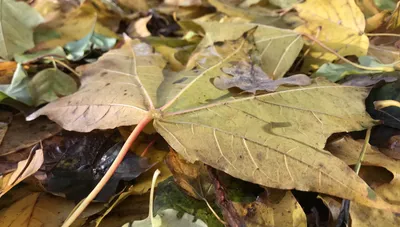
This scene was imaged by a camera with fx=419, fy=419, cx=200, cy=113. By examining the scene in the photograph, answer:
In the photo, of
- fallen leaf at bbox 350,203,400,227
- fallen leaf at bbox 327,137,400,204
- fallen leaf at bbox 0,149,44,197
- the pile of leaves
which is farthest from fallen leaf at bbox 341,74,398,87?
fallen leaf at bbox 0,149,44,197

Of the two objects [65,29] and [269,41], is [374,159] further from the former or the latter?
[65,29]

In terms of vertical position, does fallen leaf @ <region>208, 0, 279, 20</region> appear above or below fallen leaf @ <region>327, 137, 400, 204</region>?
below

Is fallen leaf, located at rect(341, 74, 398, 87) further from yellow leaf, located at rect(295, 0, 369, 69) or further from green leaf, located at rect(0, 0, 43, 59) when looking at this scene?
green leaf, located at rect(0, 0, 43, 59)

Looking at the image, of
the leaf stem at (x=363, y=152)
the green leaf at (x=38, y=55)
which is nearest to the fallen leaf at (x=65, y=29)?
the green leaf at (x=38, y=55)

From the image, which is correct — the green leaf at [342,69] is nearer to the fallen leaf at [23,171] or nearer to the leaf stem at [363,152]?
the leaf stem at [363,152]

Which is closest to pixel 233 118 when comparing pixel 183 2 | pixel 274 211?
pixel 274 211

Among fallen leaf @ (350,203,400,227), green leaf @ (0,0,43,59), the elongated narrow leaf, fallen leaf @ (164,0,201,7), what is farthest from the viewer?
fallen leaf @ (164,0,201,7)
